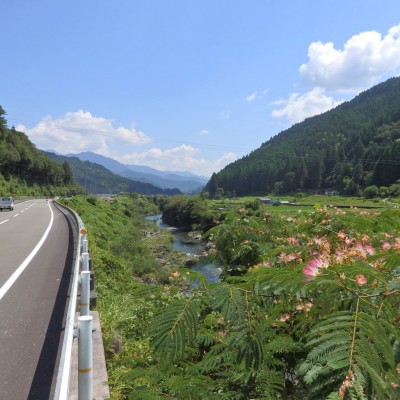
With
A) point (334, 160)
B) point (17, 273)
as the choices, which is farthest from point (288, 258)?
point (334, 160)

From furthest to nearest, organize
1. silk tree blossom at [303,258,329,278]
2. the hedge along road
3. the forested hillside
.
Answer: the forested hillside
the hedge along road
silk tree blossom at [303,258,329,278]

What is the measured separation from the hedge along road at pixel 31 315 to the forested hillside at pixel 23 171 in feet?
189

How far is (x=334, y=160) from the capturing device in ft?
385

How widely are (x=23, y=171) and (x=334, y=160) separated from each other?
9521cm

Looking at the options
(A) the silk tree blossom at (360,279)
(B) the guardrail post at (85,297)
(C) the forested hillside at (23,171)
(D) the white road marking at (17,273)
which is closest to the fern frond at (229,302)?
(A) the silk tree blossom at (360,279)

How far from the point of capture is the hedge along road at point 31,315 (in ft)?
14.7

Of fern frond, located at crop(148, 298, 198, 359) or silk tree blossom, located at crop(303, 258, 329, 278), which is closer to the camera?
fern frond, located at crop(148, 298, 198, 359)

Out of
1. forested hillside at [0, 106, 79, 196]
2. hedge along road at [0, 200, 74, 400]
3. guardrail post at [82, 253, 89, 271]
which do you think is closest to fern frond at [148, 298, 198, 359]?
hedge along road at [0, 200, 74, 400]

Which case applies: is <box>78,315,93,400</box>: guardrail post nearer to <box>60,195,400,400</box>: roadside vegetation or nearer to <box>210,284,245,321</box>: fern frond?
<box>60,195,400,400</box>: roadside vegetation

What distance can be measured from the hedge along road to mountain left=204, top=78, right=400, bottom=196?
86.8 meters

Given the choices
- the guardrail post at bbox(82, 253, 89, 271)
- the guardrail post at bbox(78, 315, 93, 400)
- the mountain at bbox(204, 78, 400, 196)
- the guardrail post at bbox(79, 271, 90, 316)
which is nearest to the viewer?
the guardrail post at bbox(78, 315, 93, 400)

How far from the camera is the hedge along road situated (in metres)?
4.49

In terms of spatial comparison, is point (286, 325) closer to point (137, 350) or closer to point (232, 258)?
point (232, 258)

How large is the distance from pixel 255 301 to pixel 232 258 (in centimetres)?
274
